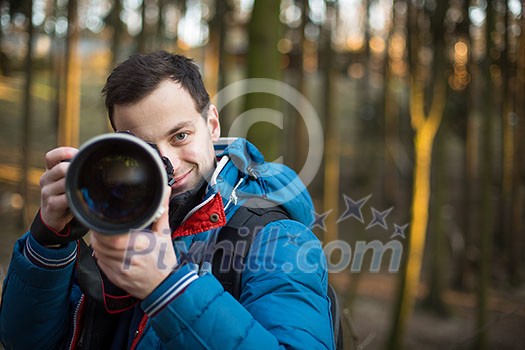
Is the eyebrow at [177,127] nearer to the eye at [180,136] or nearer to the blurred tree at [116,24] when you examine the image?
the eye at [180,136]

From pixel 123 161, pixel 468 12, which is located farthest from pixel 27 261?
pixel 468 12

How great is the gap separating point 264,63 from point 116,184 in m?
2.77

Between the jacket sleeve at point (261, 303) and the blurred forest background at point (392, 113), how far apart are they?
1163 millimetres

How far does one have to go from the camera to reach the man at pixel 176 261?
3.84 ft

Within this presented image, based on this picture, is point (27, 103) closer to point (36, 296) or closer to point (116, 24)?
point (116, 24)

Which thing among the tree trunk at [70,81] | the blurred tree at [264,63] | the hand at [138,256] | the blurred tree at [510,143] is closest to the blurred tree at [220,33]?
the tree trunk at [70,81]

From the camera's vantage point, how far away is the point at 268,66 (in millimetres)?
3844

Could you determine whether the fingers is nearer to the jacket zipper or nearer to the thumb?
the thumb

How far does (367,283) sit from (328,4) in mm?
8250

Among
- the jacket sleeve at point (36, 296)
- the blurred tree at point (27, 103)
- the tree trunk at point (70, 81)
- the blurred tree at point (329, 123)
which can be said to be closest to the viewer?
the jacket sleeve at point (36, 296)

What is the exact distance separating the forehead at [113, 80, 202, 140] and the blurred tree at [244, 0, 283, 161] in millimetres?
2229

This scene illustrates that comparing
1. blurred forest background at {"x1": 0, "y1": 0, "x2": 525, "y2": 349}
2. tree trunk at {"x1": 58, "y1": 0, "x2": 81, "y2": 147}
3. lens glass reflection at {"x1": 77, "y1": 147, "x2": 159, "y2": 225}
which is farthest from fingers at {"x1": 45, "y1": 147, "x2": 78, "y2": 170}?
tree trunk at {"x1": 58, "y1": 0, "x2": 81, "y2": 147}

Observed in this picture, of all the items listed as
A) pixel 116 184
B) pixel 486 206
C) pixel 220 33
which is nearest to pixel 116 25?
pixel 220 33

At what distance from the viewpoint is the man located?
1.17 m
